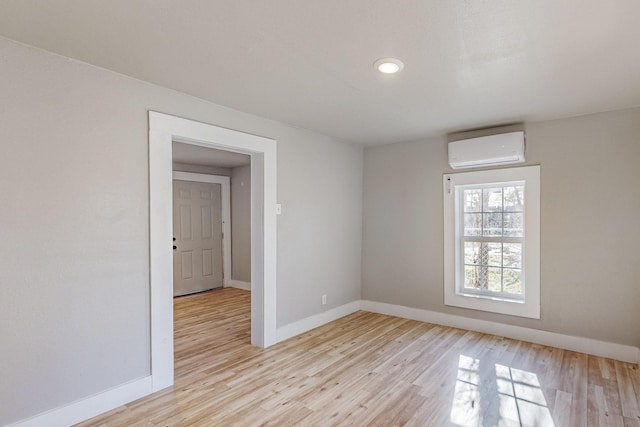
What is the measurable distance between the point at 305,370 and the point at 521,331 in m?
2.40

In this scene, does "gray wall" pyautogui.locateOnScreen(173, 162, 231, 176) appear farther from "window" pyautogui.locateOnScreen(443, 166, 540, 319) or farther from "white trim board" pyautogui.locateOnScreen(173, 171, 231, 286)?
"window" pyautogui.locateOnScreen(443, 166, 540, 319)

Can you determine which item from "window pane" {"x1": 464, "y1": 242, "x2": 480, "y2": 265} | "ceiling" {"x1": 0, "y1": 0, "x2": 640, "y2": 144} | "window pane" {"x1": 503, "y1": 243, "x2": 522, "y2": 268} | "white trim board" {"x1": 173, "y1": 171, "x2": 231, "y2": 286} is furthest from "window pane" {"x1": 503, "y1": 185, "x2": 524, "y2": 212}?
"white trim board" {"x1": 173, "y1": 171, "x2": 231, "y2": 286}

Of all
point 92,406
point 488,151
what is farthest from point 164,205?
point 488,151

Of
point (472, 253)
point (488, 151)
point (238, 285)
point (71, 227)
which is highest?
point (488, 151)

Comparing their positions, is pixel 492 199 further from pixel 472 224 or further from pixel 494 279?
pixel 494 279

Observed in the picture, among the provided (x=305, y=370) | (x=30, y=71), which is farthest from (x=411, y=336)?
(x=30, y=71)

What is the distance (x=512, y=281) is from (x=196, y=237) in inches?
195

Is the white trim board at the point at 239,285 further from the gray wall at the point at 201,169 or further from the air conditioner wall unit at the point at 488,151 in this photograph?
the air conditioner wall unit at the point at 488,151

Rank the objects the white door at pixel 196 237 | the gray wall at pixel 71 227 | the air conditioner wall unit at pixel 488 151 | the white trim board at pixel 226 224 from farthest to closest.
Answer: the white trim board at pixel 226 224, the white door at pixel 196 237, the air conditioner wall unit at pixel 488 151, the gray wall at pixel 71 227

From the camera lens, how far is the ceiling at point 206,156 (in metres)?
4.80

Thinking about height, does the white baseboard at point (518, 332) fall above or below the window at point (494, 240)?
below

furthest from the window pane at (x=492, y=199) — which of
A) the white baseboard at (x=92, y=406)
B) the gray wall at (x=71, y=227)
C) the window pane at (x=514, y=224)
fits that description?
the white baseboard at (x=92, y=406)

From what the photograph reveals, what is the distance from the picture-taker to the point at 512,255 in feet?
12.8

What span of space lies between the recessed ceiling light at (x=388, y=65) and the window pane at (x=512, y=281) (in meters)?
2.76
